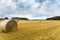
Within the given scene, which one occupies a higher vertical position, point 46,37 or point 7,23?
point 7,23

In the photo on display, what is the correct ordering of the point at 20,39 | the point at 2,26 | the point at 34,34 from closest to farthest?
the point at 20,39 < the point at 34,34 < the point at 2,26

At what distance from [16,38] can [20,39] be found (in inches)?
15.7

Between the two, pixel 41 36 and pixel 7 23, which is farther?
pixel 7 23

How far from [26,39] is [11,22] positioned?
13.9 feet

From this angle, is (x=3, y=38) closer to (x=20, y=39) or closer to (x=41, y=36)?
(x=20, y=39)

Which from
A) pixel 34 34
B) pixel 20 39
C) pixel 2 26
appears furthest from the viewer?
pixel 2 26

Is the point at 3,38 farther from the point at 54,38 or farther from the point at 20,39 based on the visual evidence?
the point at 54,38

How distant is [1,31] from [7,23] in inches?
38.0

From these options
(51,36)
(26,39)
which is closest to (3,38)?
(26,39)

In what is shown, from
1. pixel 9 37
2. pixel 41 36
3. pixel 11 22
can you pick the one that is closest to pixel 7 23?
pixel 11 22

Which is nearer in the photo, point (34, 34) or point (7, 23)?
point (34, 34)

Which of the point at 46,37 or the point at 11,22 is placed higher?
the point at 11,22

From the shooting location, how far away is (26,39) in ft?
46.9

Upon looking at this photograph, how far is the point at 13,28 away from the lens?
→ 18297mm
